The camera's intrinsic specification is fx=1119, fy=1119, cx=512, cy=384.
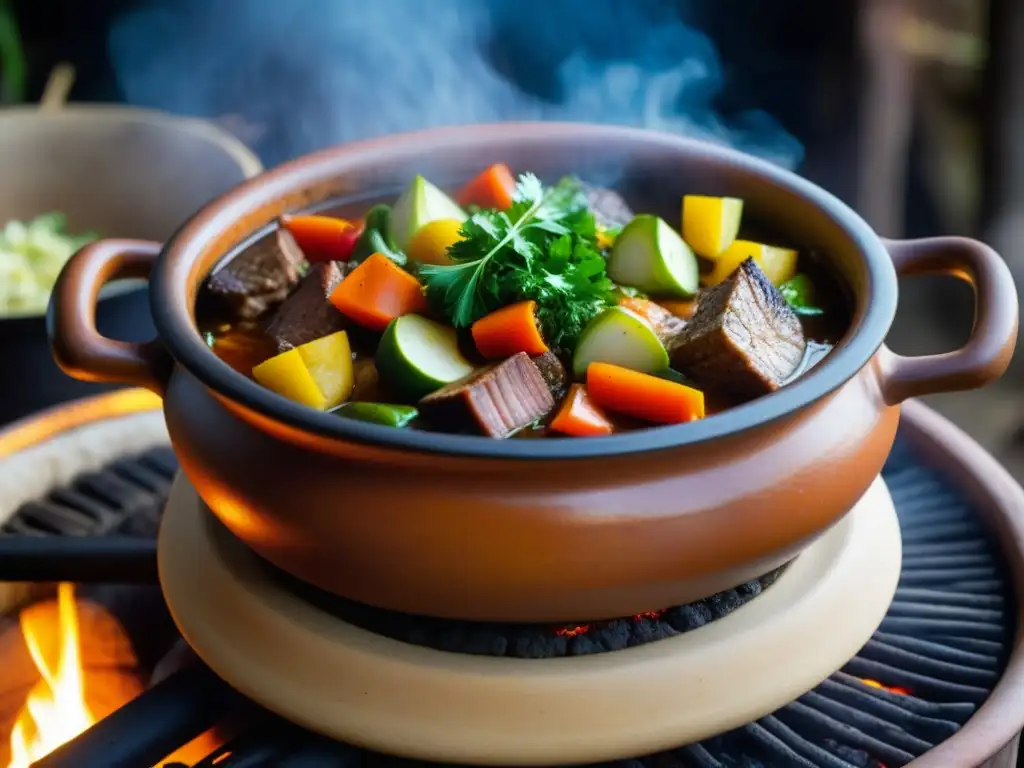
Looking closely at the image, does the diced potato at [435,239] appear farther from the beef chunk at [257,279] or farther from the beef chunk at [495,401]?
the beef chunk at [495,401]

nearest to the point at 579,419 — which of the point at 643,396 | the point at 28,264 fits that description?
the point at 643,396

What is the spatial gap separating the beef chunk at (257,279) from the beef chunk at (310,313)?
0.11ft

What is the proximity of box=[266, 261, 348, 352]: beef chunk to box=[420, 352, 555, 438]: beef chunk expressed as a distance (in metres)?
0.28

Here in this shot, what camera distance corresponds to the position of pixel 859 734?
173 centimetres

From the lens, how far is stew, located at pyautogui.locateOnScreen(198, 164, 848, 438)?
160 centimetres

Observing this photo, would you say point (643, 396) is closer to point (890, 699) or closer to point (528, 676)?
point (528, 676)

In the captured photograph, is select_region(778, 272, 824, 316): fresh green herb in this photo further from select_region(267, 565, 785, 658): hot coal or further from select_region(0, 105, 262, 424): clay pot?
select_region(0, 105, 262, 424): clay pot

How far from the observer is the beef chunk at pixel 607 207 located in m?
2.10

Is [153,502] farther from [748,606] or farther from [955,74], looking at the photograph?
[955,74]

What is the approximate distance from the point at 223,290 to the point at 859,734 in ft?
4.13

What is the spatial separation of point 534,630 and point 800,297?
75cm

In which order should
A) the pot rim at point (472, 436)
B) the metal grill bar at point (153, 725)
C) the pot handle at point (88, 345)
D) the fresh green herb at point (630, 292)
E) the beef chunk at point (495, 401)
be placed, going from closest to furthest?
the pot rim at point (472, 436)
the beef chunk at point (495, 401)
the metal grill bar at point (153, 725)
the pot handle at point (88, 345)
the fresh green herb at point (630, 292)

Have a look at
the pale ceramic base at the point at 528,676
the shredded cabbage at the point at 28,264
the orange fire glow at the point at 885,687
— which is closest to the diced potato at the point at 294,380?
the pale ceramic base at the point at 528,676

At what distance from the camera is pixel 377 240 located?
196 centimetres
